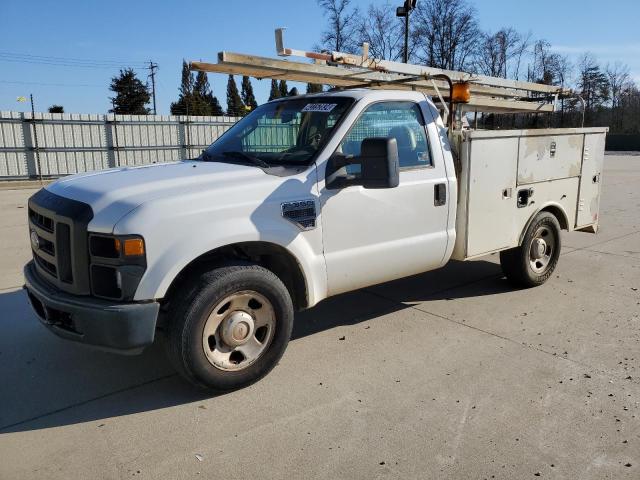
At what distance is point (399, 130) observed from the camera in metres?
4.44

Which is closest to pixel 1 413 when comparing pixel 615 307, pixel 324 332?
pixel 324 332

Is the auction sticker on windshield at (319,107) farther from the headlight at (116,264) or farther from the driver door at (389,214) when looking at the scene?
the headlight at (116,264)

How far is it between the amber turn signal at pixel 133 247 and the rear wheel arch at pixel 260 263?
34 centimetres

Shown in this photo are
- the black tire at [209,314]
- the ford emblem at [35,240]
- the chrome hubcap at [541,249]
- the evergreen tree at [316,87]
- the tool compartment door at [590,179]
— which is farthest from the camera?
the evergreen tree at [316,87]

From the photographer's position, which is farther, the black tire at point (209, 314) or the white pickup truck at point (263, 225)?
the black tire at point (209, 314)

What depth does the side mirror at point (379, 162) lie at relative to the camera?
3582 millimetres

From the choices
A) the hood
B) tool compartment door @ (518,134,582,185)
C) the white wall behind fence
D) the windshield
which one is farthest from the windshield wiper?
the white wall behind fence

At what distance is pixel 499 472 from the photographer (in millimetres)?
2750

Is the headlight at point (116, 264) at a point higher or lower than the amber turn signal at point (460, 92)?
lower

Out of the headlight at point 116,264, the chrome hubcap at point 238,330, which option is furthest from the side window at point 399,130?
the headlight at point 116,264

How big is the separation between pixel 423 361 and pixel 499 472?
134 centimetres

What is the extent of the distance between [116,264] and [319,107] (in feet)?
6.81

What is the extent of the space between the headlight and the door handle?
247 cm

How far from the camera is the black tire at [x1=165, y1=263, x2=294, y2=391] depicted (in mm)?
3305
